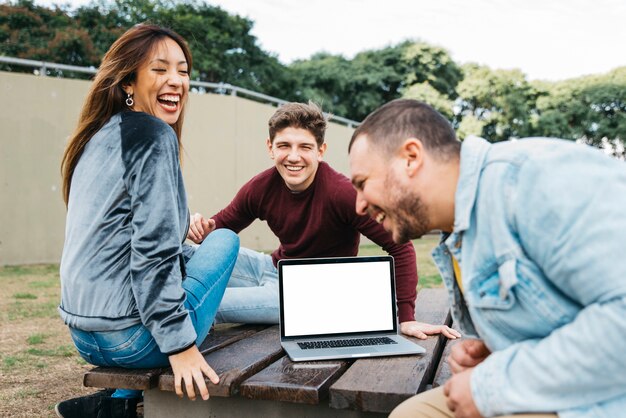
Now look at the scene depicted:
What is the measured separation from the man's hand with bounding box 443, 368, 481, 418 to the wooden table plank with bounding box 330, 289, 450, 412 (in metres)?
0.36

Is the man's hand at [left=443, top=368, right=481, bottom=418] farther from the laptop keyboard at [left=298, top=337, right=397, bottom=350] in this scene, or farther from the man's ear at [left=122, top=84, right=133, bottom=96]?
the man's ear at [left=122, top=84, right=133, bottom=96]

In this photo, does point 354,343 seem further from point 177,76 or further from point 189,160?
point 189,160

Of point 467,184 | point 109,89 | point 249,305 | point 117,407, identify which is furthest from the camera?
point 249,305

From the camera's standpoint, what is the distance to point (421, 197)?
1.48 m

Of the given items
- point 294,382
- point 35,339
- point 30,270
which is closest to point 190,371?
point 294,382

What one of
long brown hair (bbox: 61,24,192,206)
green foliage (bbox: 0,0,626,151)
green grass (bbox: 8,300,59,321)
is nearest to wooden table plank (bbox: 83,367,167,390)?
long brown hair (bbox: 61,24,192,206)

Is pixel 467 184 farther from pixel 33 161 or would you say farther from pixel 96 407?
pixel 33 161

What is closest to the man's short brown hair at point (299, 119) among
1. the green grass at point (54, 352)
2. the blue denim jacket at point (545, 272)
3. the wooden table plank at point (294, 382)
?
the wooden table plank at point (294, 382)

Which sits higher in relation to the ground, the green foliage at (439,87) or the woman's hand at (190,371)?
the green foliage at (439,87)

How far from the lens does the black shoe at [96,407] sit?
2.39 m

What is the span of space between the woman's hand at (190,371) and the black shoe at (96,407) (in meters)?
0.66

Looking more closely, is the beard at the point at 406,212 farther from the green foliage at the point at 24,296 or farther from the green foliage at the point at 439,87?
the green foliage at the point at 439,87

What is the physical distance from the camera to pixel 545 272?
125 cm

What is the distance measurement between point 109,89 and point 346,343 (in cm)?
132
